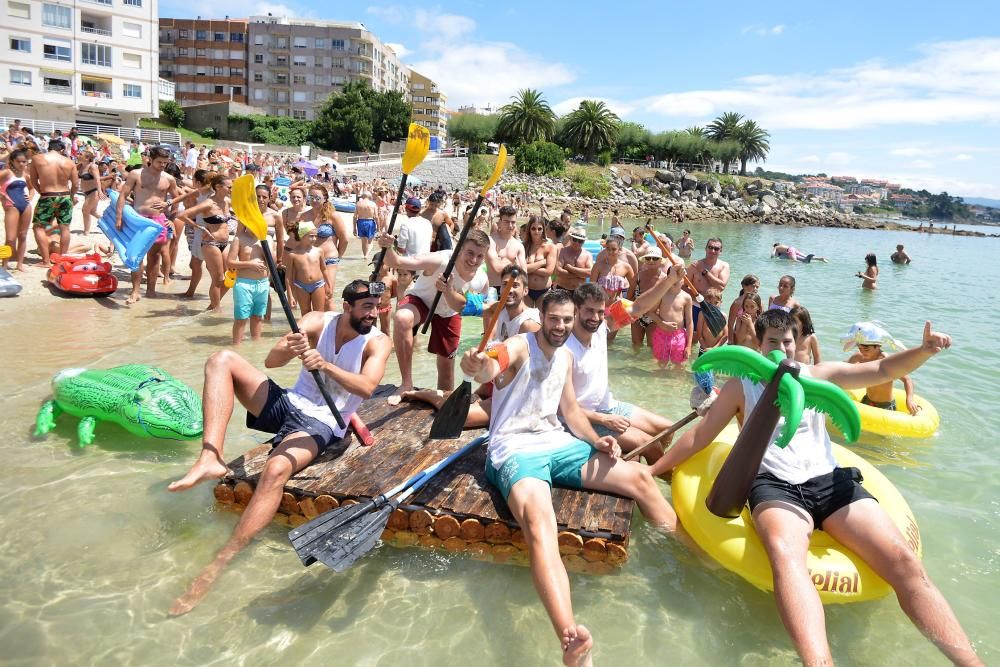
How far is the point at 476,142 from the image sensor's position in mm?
60562

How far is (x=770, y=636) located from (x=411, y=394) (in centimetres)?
316

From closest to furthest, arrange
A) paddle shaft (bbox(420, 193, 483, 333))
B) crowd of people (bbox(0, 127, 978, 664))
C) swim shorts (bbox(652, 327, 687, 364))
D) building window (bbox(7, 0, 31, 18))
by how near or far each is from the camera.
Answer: crowd of people (bbox(0, 127, 978, 664))
paddle shaft (bbox(420, 193, 483, 333))
swim shorts (bbox(652, 327, 687, 364))
building window (bbox(7, 0, 31, 18))

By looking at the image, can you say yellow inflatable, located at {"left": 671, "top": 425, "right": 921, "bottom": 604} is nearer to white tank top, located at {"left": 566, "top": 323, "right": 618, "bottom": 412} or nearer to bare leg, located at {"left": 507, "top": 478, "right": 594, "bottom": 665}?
white tank top, located at {"left": 566, "top": 323, "right": 618, "bottom": 412}

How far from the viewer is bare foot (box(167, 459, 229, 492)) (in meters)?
3.38

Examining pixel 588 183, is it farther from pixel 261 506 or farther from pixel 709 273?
pixel 261 506

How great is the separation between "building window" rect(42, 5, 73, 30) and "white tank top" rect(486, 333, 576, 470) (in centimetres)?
5264

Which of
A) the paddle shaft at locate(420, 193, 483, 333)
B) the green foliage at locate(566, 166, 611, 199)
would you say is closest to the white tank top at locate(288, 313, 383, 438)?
the paddle shaft at locate(420, 193, 483, 333)

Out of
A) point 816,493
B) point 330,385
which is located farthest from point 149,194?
point 816,493

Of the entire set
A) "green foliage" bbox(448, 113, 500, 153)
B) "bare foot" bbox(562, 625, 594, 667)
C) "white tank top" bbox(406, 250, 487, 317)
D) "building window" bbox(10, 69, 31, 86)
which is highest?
"green foliage" bbox(448, 113, 500, 153)

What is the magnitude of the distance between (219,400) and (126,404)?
4.68 feet

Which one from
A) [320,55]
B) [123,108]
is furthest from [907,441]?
[320,55]

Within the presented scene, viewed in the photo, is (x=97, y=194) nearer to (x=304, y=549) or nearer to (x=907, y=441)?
(x=304, y=549)

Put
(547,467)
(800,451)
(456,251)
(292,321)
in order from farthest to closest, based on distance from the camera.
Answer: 1. (456,251)
2. (292,321)
3. (547,467)
4. (800,451)

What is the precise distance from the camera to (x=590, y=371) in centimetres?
425
